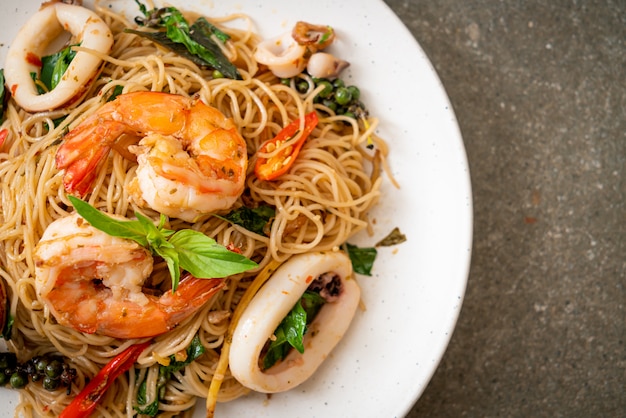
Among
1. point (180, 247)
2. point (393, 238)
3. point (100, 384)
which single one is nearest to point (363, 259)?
point (393, 238)

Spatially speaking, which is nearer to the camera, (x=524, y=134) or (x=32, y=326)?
(x=32, y=326)

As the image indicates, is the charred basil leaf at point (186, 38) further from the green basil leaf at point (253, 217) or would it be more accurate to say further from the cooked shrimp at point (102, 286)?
the cooked shrimp at point (102, 286)

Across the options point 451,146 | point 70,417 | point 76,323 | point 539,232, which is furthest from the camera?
point 539,232

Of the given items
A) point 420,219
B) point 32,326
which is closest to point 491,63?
point 420,219

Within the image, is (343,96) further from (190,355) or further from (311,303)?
(190,355)

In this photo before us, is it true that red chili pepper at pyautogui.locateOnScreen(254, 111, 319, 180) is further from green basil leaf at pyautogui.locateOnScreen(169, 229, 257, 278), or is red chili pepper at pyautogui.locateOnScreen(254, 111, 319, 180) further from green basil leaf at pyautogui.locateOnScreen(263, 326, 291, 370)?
green basil leaf at pyautogui.locateOnScreen(263, 326, 291, 370)

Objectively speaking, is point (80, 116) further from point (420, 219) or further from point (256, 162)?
point (420, 219)
